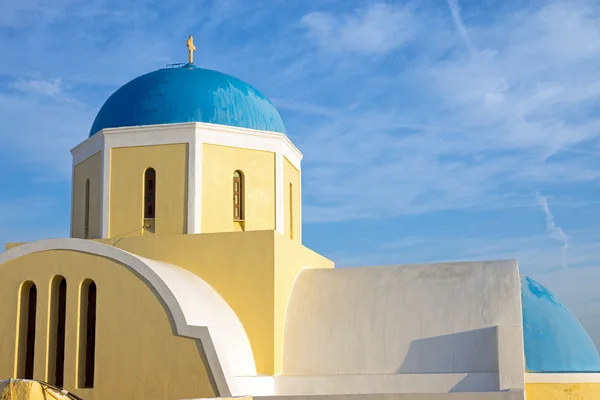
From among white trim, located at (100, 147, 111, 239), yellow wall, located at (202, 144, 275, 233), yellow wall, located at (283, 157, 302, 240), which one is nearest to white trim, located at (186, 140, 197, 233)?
yellow wall, located at (202, 144, 275, 233)

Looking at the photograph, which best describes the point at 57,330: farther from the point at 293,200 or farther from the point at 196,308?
the point at 293,200

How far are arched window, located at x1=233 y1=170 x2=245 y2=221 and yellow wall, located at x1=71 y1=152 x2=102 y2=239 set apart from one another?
2.53 m

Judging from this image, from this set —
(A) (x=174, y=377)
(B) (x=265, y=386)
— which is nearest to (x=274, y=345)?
(B) (x=265, y=386)

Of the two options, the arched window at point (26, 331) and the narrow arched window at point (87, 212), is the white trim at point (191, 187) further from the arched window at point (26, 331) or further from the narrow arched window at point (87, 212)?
the arched window at point (26, 331)

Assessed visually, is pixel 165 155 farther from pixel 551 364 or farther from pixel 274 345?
pixel 551 364

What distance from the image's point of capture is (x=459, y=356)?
12.4m

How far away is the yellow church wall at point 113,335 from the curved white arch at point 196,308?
0.43 feet

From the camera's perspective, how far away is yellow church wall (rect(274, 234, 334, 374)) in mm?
12906

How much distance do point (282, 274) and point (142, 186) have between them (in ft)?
10.6

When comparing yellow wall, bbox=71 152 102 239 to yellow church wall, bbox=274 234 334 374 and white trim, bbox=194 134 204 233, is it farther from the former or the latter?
yellow church wall, bbox=274 234 334 374

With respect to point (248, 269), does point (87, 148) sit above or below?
above

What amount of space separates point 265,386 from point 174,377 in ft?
4.94

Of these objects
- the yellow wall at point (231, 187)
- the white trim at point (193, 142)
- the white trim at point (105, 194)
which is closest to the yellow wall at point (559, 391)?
the white trim at point (193, 142)

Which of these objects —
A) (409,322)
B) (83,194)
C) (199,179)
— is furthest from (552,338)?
(83,194)
